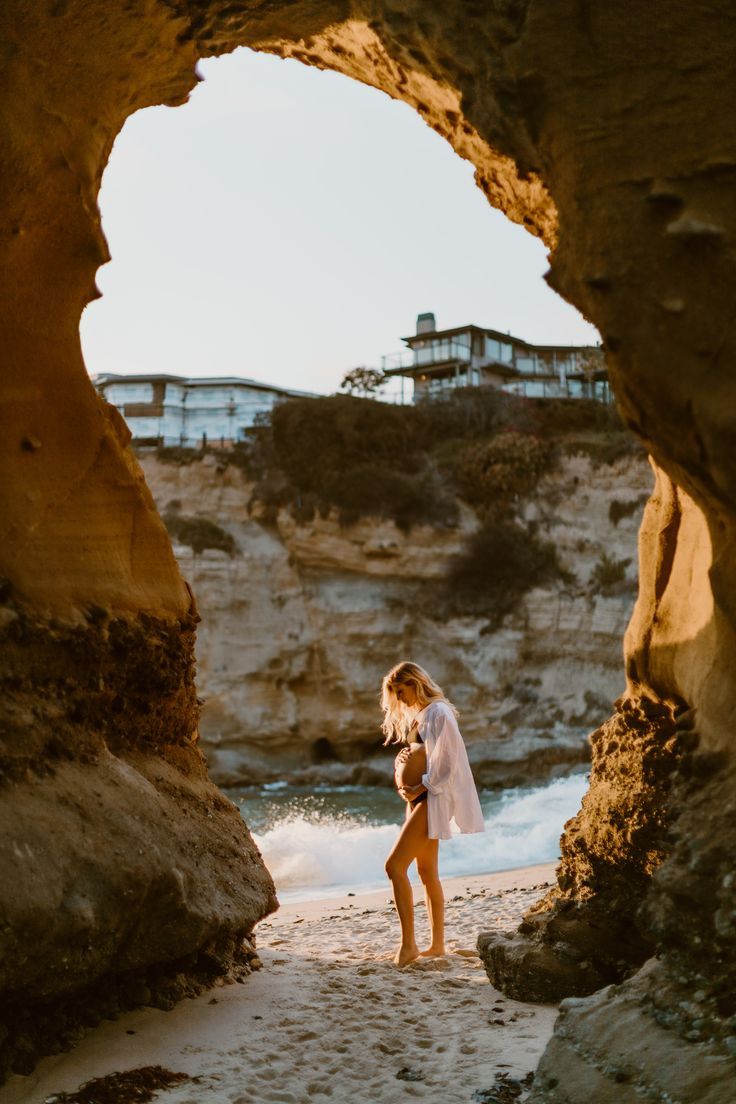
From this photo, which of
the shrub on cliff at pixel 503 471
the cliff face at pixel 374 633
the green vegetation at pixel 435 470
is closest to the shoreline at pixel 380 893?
the cliff face at pixel 374 633

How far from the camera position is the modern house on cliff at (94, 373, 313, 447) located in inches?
1270

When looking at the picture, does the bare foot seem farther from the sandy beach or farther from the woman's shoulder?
the woman's shoulder

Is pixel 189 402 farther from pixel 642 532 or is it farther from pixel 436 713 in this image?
pixel 642 532

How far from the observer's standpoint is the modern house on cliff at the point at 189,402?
32.2 meters

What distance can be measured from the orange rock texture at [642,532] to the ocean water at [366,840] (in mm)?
5634

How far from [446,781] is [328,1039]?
1.66 metres

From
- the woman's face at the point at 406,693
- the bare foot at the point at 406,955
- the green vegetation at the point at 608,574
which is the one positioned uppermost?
the green vegetation at the point at 608,574

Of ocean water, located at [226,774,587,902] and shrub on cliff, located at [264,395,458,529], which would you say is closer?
ocean water, located at [226,774,587,902]

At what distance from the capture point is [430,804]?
19.1ft

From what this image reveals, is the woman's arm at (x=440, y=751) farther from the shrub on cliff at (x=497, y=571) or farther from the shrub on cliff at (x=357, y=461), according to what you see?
the shrub on cliff at (x=357, y=461)

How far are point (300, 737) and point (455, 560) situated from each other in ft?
17.3

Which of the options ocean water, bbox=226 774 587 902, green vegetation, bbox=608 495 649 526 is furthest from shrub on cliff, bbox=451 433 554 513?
ocean water, bbox=226 774 587 902

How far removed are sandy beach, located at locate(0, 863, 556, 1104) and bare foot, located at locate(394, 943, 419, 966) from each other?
2.2 inches

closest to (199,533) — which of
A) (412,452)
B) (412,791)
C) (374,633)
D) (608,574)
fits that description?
(374,633)
